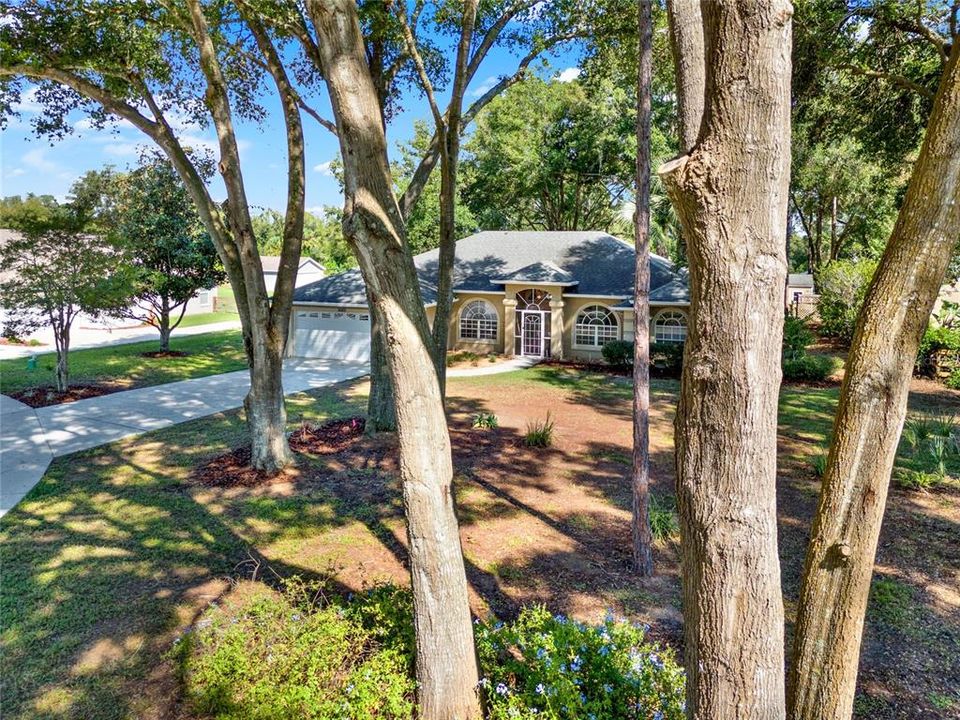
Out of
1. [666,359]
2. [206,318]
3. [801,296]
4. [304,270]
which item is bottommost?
[666,359]

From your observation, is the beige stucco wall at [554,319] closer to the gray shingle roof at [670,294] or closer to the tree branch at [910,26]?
the gray shingle roof at [670,294]

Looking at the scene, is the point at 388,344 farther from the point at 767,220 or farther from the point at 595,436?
the point at 595,436

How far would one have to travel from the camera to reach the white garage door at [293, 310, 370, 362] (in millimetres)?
19281

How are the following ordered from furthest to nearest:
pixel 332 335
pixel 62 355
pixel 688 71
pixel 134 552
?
pixel 332 335, pixel 62 355, pixel 134 552, pixel 688 71

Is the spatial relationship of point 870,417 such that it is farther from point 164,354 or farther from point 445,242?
point 164,354

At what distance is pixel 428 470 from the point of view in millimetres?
3215

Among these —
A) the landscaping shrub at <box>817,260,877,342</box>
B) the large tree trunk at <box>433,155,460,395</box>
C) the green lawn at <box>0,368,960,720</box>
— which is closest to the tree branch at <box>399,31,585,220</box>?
the large tree trunk at <box>433,155,460,395</box>

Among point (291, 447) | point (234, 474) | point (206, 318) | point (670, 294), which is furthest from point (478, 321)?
point (206, 318)

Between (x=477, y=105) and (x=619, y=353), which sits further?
(x=619, y=353)

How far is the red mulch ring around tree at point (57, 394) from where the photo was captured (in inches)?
517

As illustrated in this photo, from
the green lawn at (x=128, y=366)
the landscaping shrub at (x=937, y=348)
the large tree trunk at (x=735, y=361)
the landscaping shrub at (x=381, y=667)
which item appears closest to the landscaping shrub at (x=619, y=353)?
the landscaping shrub at (x=937, y=348)

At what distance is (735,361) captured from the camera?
183cm

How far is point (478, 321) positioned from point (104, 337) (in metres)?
17.3

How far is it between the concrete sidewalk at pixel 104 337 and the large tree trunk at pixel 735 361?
22.3 m
